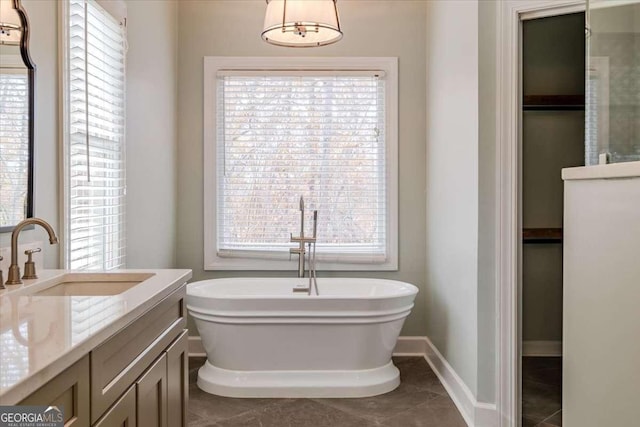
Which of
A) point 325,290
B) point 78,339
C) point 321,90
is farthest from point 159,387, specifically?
point 321,90

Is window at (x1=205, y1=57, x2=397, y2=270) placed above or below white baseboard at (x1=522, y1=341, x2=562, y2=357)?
above

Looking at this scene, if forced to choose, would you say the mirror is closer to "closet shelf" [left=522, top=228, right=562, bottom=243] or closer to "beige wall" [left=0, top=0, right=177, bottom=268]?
"beige wall" [left=0, top=0, right=177, bottom=268]

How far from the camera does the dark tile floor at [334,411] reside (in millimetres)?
2781

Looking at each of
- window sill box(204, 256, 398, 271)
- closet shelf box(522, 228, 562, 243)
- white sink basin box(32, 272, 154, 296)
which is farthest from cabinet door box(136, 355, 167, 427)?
closet shelf box(522, 228, 562, 243)

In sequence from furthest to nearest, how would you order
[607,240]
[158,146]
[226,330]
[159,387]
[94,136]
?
1. [158,146]
2. [226,330]
3. [94,136]
4. [159,387]
5. [607,240]

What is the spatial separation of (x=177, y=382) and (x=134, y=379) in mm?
527

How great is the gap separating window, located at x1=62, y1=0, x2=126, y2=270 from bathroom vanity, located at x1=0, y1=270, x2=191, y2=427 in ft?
2.02

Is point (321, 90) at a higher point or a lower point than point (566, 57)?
lower

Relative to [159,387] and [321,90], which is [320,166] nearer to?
[321,90]

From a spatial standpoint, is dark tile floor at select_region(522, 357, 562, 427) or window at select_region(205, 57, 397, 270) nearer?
dark tile floor at select_region(522, 357, 562, 427)

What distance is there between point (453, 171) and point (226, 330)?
66.6 inches

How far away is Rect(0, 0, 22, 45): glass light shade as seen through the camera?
5.90 feet

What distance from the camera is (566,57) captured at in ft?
13.1

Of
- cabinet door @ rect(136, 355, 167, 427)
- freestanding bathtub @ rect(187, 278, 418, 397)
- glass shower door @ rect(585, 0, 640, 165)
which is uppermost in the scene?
glass shower door @ rect(585, 0, 640, 165)
